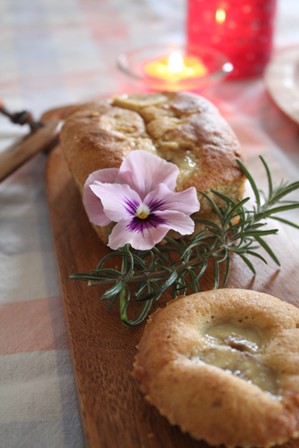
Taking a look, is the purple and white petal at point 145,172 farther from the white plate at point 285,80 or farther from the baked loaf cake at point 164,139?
the white plate at point 285,80

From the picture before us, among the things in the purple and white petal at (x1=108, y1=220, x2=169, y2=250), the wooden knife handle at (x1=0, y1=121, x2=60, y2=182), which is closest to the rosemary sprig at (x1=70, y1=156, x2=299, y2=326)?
the purple and white petal at (x1=108, y1=220, x2=169, y2=250)

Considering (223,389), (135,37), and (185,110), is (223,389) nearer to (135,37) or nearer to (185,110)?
(185,110)

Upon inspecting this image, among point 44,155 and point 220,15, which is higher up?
point 220,15

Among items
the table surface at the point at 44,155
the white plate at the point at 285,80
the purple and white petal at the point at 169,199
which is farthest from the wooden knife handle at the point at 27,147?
the white plate at the point at 285,80

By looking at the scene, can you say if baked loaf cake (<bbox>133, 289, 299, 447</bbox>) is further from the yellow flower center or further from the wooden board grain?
the yellow flower center

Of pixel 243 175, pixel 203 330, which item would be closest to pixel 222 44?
pixel 243 175

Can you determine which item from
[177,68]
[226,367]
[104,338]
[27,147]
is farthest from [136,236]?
[177,68]

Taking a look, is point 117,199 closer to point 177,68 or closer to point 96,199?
point 96,199
